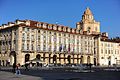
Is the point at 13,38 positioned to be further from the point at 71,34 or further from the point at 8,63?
the point at 71,34

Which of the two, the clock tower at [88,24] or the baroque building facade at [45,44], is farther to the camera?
the clock tower at [88,24]

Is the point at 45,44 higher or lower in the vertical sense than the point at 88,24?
lower

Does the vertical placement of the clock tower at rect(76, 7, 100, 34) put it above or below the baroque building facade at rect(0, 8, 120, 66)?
above

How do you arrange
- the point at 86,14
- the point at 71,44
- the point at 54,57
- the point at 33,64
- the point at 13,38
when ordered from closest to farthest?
the point at 33,64, the point at 13,38, the point at 54,57, the point at 71,44, the point at 86,14

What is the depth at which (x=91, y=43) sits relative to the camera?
93.8 meters

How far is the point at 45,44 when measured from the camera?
7569cm

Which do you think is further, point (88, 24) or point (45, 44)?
point (88, 24)

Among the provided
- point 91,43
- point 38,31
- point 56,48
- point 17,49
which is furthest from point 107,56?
point 17,49

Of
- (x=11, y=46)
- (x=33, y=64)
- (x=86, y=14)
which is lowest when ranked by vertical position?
(x=33, y=64)

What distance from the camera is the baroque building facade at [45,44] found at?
70.7 m

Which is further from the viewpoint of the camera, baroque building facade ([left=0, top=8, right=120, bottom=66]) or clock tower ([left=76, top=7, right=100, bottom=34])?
clock tower ([left=76, top=7, right=100, bottom=34])

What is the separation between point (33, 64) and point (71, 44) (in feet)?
65.5

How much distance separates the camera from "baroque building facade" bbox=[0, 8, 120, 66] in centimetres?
7069

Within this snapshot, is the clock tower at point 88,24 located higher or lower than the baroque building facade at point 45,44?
higher
